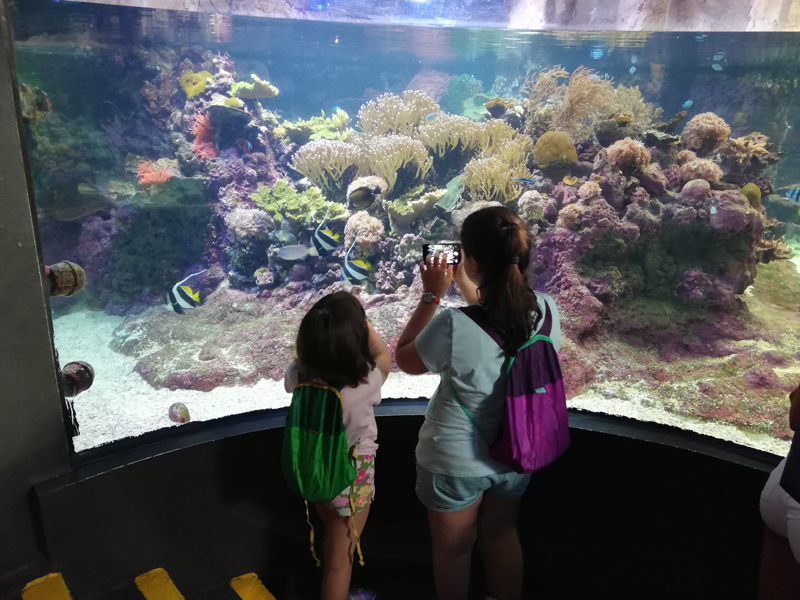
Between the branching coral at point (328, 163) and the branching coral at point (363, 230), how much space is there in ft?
5.24

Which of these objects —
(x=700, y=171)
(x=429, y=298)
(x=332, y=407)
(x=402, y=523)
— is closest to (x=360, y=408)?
(x=332, y=407)

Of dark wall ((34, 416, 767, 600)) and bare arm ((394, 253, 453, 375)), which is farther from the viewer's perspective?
dark wall ((34, 416, 767, 600))

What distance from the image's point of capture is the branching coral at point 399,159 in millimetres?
6566

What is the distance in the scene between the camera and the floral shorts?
163 cm

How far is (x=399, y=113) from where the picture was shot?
7691 mm

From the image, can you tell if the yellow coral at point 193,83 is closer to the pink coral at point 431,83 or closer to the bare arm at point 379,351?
the pink coral at point 431,83

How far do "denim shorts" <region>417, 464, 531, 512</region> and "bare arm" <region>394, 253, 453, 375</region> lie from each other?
1.22 feet

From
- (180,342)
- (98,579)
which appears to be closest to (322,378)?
(98,579)

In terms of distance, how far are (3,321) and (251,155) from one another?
762cm

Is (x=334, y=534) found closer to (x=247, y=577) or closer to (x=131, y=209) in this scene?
(x=247, y=577)

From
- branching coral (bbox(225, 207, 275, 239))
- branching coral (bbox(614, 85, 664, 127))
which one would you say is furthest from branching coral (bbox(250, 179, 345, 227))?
branching coral (bbox(614, 85, 664, 127))

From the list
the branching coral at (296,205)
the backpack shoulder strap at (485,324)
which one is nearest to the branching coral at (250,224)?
the branching coral at (296,205)

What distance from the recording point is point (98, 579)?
173 cm

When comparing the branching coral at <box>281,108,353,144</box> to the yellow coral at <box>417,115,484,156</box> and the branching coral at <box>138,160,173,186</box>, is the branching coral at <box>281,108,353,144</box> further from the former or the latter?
the yellow coral at <box>417,115,484,156</box>
